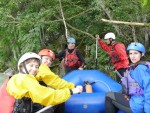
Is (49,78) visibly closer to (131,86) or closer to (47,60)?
(47,60)

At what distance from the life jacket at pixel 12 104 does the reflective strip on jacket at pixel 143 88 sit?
125 centimetres

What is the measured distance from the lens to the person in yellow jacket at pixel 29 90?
10.7 ft

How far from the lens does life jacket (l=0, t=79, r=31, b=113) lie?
349 centimetres

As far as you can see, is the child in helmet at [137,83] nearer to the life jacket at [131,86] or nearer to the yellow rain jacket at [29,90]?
the life jacket at [131,86]

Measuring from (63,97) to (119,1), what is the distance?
4997 mm

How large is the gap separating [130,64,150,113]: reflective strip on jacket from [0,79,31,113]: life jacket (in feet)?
4.10

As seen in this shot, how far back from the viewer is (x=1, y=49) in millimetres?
15172

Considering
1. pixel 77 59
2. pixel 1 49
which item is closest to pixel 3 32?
pixel 77 59

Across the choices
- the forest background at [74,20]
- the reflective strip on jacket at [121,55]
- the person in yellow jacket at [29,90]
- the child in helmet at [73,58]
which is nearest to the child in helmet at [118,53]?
the reflective strip on jacket at [121,55]

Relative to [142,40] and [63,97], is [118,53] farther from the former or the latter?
[63,97]

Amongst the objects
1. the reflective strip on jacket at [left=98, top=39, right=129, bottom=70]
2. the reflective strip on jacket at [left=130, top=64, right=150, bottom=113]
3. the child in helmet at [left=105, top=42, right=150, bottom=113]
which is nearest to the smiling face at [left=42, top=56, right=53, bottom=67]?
the child in helmet at [left=105, top=42, right=150, bottom=113]

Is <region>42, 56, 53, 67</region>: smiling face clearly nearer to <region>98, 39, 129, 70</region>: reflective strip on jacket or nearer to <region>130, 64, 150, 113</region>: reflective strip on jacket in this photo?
<region>130, 64, 150, 113</region>: reflective strip on jacket

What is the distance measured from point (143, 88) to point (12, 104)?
1649mm

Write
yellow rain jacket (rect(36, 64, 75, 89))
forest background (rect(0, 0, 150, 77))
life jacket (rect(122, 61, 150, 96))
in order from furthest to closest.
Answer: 1. forest background (rect(0, 0, 150, 77))
2. yellow rain jacket (rect(36, 64, 75, 89))
3. life jacket (rect(122, 61, 150, 96))
